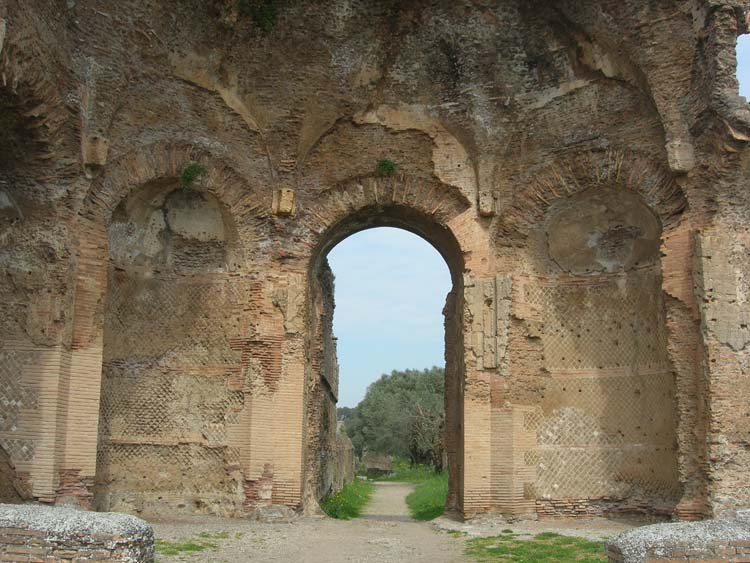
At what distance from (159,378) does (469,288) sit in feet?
15.2

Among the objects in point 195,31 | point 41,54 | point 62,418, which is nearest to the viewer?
point 41,54

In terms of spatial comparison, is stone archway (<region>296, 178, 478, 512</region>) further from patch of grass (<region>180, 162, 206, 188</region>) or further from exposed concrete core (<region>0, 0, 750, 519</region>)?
patch of grass (<region>180, 162, 206, 188</region>)

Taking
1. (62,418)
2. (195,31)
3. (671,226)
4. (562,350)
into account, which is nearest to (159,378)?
(62,418)

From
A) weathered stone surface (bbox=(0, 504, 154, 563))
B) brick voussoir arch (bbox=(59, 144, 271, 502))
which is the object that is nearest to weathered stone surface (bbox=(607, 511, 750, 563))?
weathered stone surface (bbox=(0, 504, 154, 563))

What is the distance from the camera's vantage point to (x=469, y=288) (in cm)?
1230

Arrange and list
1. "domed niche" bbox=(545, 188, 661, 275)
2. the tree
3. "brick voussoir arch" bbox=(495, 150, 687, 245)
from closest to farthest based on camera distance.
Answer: "brick voussoir arch" bbox=(495, 150, 687, 245), "domed niche" bbox=(545, 188, 661, 275), the tree

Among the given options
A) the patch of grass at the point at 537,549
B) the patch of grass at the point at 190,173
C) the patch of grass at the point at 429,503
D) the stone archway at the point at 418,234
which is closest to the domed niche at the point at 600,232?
the stone archway at the point at 418,234

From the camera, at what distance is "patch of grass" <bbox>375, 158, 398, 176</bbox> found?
1257cm

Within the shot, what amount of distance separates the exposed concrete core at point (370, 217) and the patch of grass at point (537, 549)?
1.66 m

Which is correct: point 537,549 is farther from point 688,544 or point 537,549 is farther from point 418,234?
point 418,234

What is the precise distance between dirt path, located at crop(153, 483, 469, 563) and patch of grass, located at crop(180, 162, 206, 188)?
15.3ft

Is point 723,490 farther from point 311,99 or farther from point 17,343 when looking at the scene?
point 17,343

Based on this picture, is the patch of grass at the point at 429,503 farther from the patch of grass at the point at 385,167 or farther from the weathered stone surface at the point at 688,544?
the weathered stone surface at the point at 688,544

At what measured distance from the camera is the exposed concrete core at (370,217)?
10.7 m
